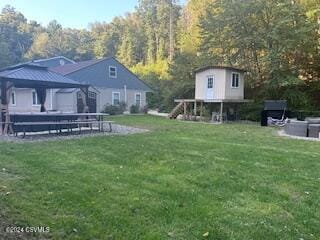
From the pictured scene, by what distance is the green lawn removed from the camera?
148 inches

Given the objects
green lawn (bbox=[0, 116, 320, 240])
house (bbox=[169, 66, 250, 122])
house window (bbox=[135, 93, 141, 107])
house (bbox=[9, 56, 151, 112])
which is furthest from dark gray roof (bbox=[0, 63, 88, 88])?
house window (bbox=[135, 93, 141, 107])

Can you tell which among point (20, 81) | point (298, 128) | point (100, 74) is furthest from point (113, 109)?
point (298, 128)

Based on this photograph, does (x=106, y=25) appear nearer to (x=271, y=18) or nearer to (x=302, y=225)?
(x=271, y=18)

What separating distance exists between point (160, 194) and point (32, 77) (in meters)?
10.3

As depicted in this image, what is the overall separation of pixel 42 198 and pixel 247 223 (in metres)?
2.46

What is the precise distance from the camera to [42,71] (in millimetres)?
15125

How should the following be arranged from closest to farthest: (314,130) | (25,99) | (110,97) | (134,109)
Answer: (314,130), (25,99), (110,97), (134,109)

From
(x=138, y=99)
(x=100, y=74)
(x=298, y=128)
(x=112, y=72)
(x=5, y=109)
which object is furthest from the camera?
(x=138, y=99)

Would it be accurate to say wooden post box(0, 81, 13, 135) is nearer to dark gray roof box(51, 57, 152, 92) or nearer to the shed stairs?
the shed stairs

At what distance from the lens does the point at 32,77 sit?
44.9 ft

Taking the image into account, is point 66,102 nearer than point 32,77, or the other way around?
point 32,77

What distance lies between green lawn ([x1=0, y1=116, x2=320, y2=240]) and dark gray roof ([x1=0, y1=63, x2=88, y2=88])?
216 inches

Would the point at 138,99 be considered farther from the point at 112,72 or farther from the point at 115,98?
the point at 112,72

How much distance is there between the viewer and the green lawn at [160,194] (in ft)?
12.4
